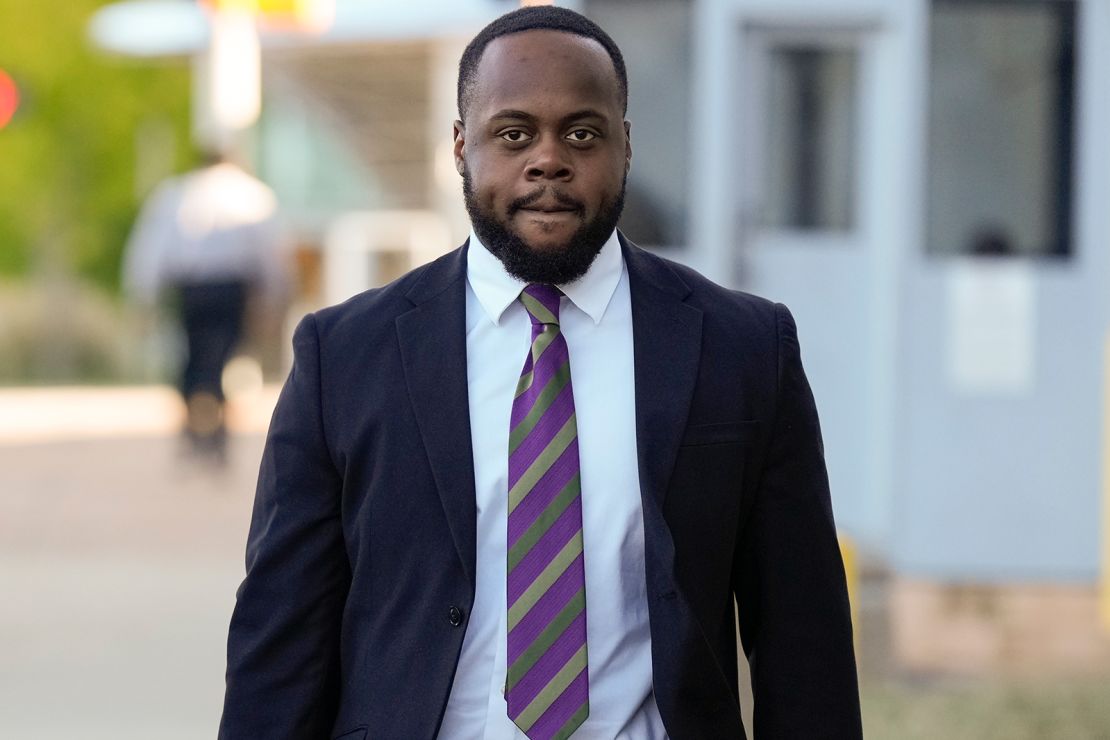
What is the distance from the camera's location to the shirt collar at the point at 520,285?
259 centimetres

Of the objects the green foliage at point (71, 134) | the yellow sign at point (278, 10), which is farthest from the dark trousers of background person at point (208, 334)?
the green foliage at point (71, 134)

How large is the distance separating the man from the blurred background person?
28.3 ft

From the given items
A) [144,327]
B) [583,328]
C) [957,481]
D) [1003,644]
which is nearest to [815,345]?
[957,481]

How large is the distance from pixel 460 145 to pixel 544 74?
0.67 ft

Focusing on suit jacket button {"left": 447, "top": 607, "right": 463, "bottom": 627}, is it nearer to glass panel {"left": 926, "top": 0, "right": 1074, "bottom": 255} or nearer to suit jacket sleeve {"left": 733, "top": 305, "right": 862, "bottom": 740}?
suit jacket sleeve {"left": 733, "top": 305, "right": 862, "bottom": 740}

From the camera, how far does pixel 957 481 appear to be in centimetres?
702

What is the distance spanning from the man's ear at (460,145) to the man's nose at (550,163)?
164mm

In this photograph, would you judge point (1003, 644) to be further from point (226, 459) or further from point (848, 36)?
point (226, 459)

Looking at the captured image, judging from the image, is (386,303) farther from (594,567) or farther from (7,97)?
(7,97)

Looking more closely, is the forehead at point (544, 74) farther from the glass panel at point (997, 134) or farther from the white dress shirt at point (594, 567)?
the glass panel at point (997, 134)

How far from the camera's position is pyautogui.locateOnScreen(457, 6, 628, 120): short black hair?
2.58m

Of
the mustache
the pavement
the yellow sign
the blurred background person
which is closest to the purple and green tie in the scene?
the mustache

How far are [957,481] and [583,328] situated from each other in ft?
15.3

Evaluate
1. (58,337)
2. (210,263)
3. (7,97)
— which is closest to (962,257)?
(210,263)
